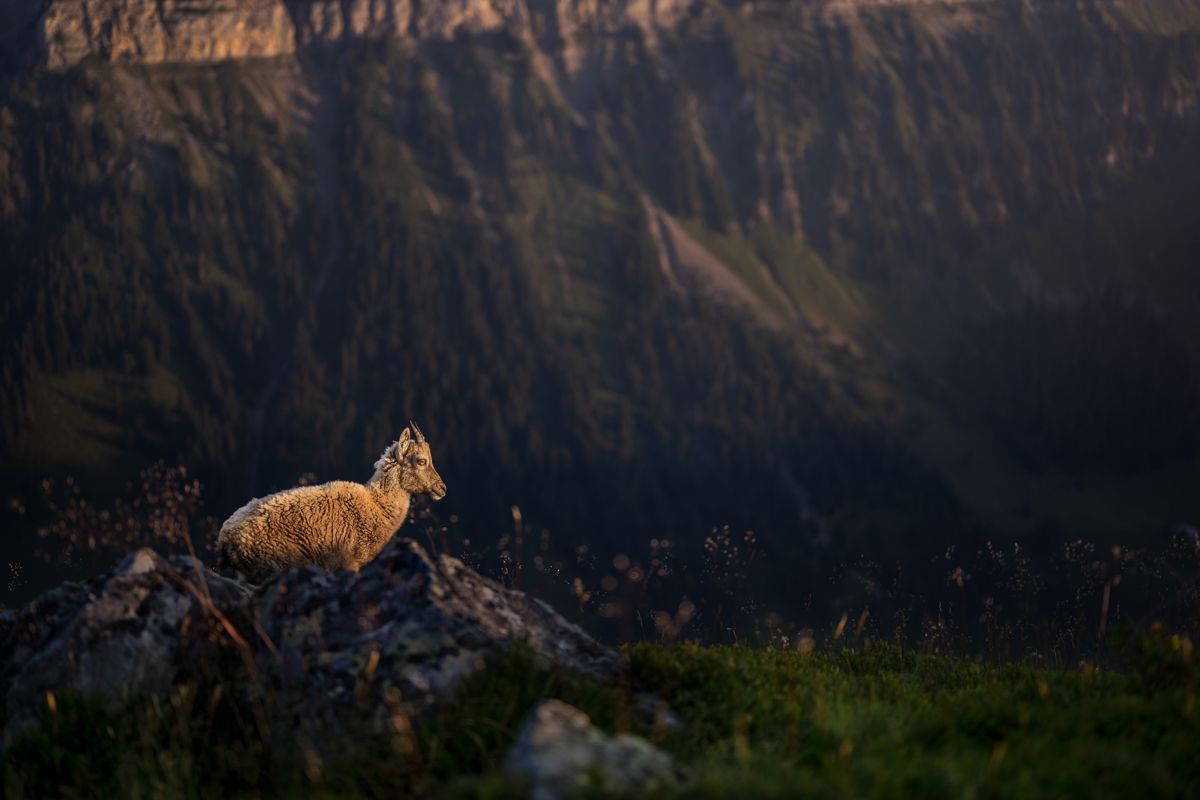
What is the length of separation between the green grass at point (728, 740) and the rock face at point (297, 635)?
13.7 inches

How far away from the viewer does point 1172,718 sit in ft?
24.6

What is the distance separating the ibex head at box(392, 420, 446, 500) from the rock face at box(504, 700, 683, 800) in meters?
9.53

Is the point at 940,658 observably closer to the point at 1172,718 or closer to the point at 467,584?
the point at 1172,718

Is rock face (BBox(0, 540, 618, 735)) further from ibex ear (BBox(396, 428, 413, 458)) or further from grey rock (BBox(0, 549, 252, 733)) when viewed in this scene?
ibex ear (BBox(396, 428, 413, 458))

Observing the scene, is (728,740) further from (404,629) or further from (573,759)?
(404,629)

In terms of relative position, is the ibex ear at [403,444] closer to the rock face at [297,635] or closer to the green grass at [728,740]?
the rock face at [297,635]

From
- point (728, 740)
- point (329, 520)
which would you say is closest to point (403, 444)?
point (329, 520)

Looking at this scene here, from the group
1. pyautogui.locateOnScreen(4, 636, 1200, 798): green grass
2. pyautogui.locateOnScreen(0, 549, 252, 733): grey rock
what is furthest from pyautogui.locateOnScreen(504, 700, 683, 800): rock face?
pyautogui.locateOnScreen(0, 549, 252, 733): grey rock

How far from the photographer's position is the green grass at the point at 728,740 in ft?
20.7

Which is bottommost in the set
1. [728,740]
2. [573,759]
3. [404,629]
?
[728,740]

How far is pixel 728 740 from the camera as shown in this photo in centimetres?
755

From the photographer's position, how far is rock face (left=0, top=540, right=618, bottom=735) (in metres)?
8.17

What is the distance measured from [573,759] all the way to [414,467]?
33.2ft

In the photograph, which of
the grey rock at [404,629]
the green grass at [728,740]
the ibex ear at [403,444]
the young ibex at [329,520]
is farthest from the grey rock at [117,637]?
the ibex ear at [403,444]
